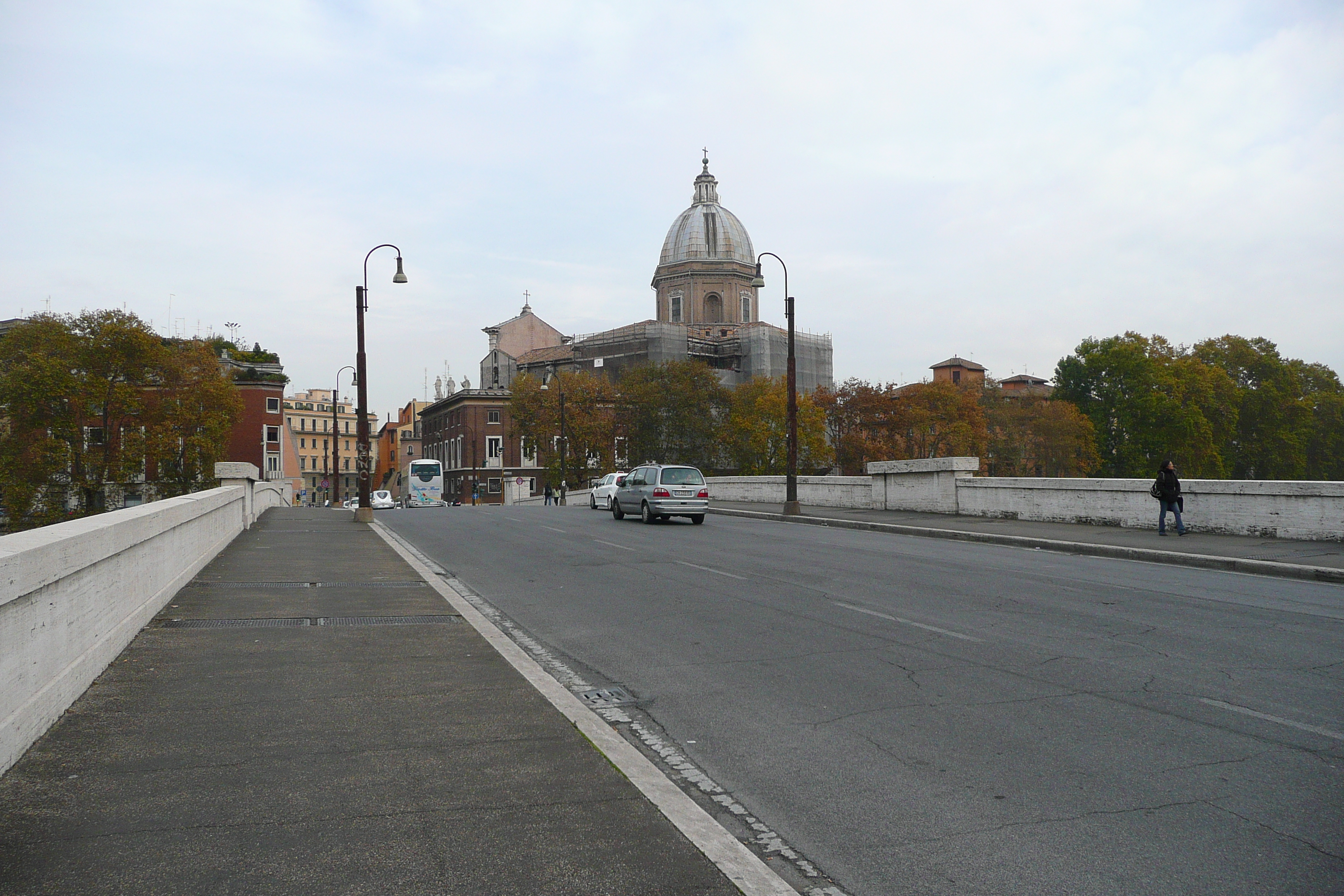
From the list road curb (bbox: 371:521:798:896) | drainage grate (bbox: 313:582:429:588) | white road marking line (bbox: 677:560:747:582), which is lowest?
road curb (bbox: 371:521:798:896)

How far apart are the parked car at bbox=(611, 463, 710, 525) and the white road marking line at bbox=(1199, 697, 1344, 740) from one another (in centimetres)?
2141

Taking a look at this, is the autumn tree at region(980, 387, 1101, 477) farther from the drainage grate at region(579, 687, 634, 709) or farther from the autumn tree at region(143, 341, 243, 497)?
the drainage grate at region(579, 687, 634, 709)

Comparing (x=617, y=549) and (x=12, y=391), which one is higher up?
(x=12, y=391)

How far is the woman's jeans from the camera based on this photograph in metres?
19.8

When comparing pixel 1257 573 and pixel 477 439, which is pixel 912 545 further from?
pixel 477 439

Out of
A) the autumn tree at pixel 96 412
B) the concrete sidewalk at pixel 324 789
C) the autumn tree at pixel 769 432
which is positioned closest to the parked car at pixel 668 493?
the concrete sidewalk at pixel 324 789

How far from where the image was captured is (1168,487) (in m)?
19.8

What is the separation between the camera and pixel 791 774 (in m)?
5.43

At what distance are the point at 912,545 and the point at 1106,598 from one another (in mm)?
8802

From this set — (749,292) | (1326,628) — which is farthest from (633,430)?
(1326,628)

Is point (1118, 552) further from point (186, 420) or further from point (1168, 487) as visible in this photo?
point (186, 420)

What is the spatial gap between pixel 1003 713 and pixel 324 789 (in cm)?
423

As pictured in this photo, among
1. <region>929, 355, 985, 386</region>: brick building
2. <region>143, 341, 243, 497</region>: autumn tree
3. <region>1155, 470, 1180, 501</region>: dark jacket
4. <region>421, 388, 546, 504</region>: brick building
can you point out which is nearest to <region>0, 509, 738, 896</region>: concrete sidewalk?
<region>1155, 470, 1180, 501</region>: dark jacket

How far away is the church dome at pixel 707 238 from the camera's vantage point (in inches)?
3925
